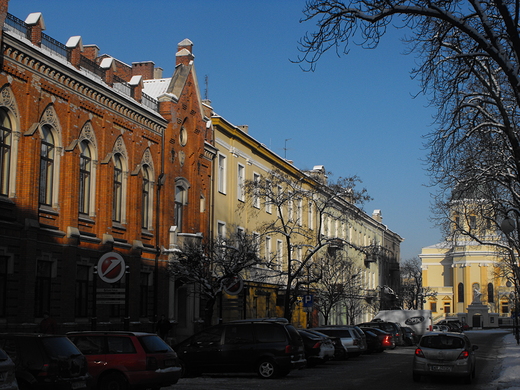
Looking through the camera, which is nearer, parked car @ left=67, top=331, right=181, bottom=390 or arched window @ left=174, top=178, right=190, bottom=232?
parked car @ left=67, top=331, right=181, bottom=390

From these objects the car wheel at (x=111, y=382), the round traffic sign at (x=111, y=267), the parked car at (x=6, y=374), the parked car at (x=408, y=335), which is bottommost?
the parked car at (x=408, y=335)

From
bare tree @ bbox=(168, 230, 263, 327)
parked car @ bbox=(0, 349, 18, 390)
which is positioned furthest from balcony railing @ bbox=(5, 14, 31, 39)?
parked car @ bbox=(0, 349, 18, 390)

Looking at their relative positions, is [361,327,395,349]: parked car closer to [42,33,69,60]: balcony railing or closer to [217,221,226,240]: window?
[217,221,226,240]: window

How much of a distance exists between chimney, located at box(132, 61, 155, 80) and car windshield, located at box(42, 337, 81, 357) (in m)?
30.2

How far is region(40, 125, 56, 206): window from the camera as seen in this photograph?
26.1 meters

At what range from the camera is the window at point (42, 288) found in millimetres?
25333

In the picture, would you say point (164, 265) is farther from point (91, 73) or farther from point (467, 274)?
point (467, 274)

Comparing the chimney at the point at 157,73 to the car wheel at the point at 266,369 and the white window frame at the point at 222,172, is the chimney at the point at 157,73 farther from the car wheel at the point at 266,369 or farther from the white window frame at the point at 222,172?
the car wheel at the point at 266,369

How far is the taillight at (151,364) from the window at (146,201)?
17.5 metres

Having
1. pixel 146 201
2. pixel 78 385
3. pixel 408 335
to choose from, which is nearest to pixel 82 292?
pixel 146 201

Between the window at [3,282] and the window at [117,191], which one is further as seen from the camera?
the window at [117,191]

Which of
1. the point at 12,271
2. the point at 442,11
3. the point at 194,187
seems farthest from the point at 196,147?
the point at 442,11

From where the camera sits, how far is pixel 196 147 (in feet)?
126

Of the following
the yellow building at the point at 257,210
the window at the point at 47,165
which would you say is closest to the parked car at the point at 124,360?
the window at the point at 47,165
